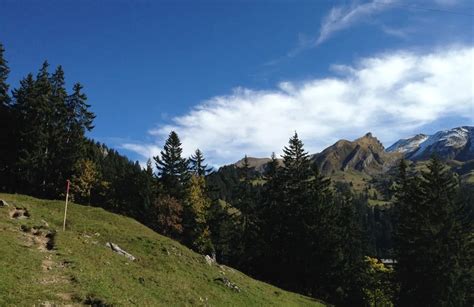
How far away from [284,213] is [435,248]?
966 inches

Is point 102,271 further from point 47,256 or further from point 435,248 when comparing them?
point 435,248

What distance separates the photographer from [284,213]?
2621 inches

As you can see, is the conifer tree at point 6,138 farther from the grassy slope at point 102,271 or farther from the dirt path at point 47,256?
the dirt path at point 47,256

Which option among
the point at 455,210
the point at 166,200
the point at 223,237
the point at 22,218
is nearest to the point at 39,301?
the point at 22,218

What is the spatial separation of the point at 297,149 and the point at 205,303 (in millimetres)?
45297

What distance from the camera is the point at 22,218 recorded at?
33250 mm

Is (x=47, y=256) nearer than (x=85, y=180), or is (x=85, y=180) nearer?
(x=47, y=256)

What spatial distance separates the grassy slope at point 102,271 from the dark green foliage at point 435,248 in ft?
39.0

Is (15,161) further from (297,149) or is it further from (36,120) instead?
(297,149)

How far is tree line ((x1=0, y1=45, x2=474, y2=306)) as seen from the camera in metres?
48.0

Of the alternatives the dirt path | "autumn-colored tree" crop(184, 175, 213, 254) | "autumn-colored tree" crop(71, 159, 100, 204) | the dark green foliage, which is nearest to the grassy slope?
the dirt path

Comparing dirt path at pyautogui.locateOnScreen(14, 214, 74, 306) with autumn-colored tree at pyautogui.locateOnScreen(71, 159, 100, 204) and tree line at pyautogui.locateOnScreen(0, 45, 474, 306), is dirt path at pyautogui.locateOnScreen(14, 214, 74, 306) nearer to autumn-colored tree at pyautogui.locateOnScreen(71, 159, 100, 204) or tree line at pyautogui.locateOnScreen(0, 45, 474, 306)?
tree line at pyautogui.locateOnScreen(0, 45, 474, 306)

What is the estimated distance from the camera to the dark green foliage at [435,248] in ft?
148

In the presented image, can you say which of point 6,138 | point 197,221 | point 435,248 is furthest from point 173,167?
point 435,248
